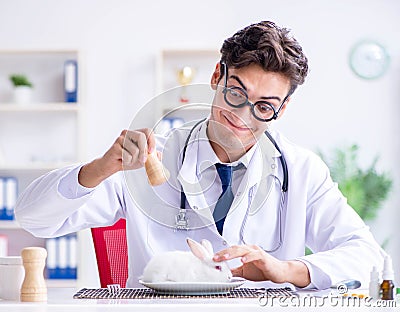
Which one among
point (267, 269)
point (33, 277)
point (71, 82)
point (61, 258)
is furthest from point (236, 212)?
point (71, 82)

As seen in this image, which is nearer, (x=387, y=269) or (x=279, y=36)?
(x=387, y=269)

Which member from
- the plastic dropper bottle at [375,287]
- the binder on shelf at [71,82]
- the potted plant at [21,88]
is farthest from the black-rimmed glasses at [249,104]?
the potted plant at [21,88]

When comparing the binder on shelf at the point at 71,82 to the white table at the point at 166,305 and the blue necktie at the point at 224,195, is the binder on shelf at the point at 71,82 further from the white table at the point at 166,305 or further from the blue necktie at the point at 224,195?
the white table at the point at 166,305

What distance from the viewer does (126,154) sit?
1.59m

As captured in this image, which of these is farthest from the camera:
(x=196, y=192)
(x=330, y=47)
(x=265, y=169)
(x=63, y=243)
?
(x=330, y=47)

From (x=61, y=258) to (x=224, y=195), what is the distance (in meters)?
2.77

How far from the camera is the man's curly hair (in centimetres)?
190

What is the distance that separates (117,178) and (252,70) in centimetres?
48

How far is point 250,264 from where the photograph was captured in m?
1.72

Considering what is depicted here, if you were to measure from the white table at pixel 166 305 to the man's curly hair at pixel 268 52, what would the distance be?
0.64 metres

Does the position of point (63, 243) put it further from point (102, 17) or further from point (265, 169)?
point (265, 169)

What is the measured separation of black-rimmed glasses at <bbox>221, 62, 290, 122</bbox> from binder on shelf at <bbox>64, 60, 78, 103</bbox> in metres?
2.77

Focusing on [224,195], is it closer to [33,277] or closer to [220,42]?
[33,277]

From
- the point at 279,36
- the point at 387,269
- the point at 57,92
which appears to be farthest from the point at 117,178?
the point at 57,92
